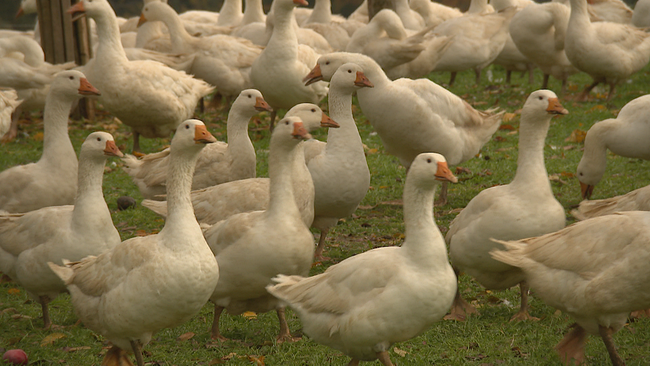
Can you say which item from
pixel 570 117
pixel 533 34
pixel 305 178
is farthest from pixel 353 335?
Result: pixel 533 34

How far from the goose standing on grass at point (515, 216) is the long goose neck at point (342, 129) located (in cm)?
142

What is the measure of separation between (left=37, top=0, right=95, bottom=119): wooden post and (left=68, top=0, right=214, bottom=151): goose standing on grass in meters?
2.43

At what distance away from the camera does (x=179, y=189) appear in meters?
4.50

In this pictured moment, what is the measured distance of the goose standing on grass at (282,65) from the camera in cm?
973

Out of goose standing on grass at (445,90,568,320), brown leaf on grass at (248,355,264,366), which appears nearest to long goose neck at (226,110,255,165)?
goose standing on grass at (445,90,568,320)

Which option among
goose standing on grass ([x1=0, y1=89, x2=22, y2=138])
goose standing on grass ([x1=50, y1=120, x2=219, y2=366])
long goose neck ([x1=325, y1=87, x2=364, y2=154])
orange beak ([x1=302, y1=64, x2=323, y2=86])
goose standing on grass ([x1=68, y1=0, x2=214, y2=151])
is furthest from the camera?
goose standing on grass ([x1=68, y1=0, x2=214, y2=151])

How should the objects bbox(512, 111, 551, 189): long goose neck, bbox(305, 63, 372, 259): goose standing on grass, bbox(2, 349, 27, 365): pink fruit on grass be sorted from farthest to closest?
bbox(305, 63, 372, 259): goose standing on grass < bbox(512, 111, 551, 189): long goose neck < bbox(2, 349, 27, 365): pink fruit on grass

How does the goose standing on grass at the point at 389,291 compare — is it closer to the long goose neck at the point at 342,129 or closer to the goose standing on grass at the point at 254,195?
the goose standing on grass at the point at 254,195

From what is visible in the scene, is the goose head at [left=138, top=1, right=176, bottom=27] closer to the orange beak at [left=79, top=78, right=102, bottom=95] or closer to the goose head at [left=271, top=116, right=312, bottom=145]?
the orange beak at [left=79, top=78, right=102, bottom=95]

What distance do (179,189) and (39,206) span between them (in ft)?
8.21

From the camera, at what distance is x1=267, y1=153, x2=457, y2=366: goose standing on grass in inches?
154

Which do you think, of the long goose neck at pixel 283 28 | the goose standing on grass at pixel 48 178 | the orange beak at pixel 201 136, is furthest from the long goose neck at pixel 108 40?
the orange beak at pixel 201 136

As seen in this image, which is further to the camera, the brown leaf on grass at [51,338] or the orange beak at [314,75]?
the orange beak at [314,75]

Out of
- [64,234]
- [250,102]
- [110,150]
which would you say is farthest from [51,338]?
[250,102]
